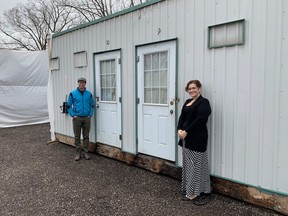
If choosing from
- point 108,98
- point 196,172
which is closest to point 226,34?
point 196,172

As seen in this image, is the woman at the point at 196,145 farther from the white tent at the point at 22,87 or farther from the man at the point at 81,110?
the white tent at the point at 22,87

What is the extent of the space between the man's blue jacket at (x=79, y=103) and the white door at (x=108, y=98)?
0.30 metres

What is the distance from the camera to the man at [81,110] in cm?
509

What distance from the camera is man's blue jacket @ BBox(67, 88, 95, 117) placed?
507cm

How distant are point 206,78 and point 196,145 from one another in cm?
94

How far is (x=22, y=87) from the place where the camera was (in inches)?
392

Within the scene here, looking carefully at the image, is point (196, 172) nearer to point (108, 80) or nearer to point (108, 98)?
point (108, 98)

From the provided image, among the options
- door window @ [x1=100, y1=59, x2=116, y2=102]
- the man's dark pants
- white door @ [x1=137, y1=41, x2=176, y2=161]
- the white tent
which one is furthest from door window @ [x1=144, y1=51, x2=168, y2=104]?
the white tent

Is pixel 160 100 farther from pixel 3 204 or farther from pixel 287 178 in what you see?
pixel 3 204

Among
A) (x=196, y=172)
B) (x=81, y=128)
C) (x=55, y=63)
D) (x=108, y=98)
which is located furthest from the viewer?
(x=55, y=63)

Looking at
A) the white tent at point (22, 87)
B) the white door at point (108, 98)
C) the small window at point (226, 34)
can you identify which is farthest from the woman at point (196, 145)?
the white tent at point (22, 87)

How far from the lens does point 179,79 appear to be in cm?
377

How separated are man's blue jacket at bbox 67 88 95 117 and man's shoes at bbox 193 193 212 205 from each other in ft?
9.54

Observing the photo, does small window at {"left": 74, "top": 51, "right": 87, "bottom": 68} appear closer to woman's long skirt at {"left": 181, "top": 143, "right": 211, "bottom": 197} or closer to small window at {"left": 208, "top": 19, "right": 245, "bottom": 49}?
small window at {"left": 208, "top": 19, "right": 245, "bottom": 49}
